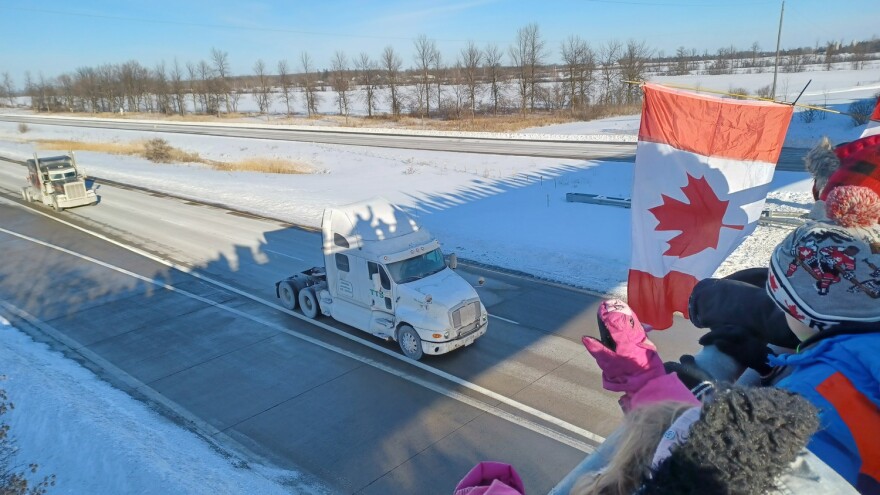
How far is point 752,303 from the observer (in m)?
2.36

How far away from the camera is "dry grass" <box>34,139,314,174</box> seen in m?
38.9

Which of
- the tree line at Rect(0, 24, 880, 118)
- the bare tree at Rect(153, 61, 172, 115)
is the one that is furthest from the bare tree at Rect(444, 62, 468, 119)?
the bare tree at Rect(153, 61, 172, 115)

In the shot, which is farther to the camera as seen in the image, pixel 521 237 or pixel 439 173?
pixel 439 173

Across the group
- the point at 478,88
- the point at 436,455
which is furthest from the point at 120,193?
the point at 478,88

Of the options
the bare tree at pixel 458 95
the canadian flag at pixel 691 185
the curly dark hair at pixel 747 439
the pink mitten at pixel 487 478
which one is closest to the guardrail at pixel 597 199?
the canadian flag at pixel 691 185

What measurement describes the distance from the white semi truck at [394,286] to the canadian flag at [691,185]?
638 cm

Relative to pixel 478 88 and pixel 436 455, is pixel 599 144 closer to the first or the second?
pixel 436 455

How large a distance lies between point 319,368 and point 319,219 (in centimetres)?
1393

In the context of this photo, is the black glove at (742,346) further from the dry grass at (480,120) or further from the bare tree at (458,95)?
the bare tree at (458,95)

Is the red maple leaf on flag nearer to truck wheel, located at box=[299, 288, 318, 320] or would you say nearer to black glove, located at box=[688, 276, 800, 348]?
black glove, located at box=[688, 276, 800, 348]

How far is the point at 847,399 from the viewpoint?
1.60 metres

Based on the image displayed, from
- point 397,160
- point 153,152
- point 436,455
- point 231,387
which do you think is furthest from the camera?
point 153,152

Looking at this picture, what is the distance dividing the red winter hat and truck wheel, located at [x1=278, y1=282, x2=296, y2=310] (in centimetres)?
1289

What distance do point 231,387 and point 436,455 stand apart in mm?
4885
